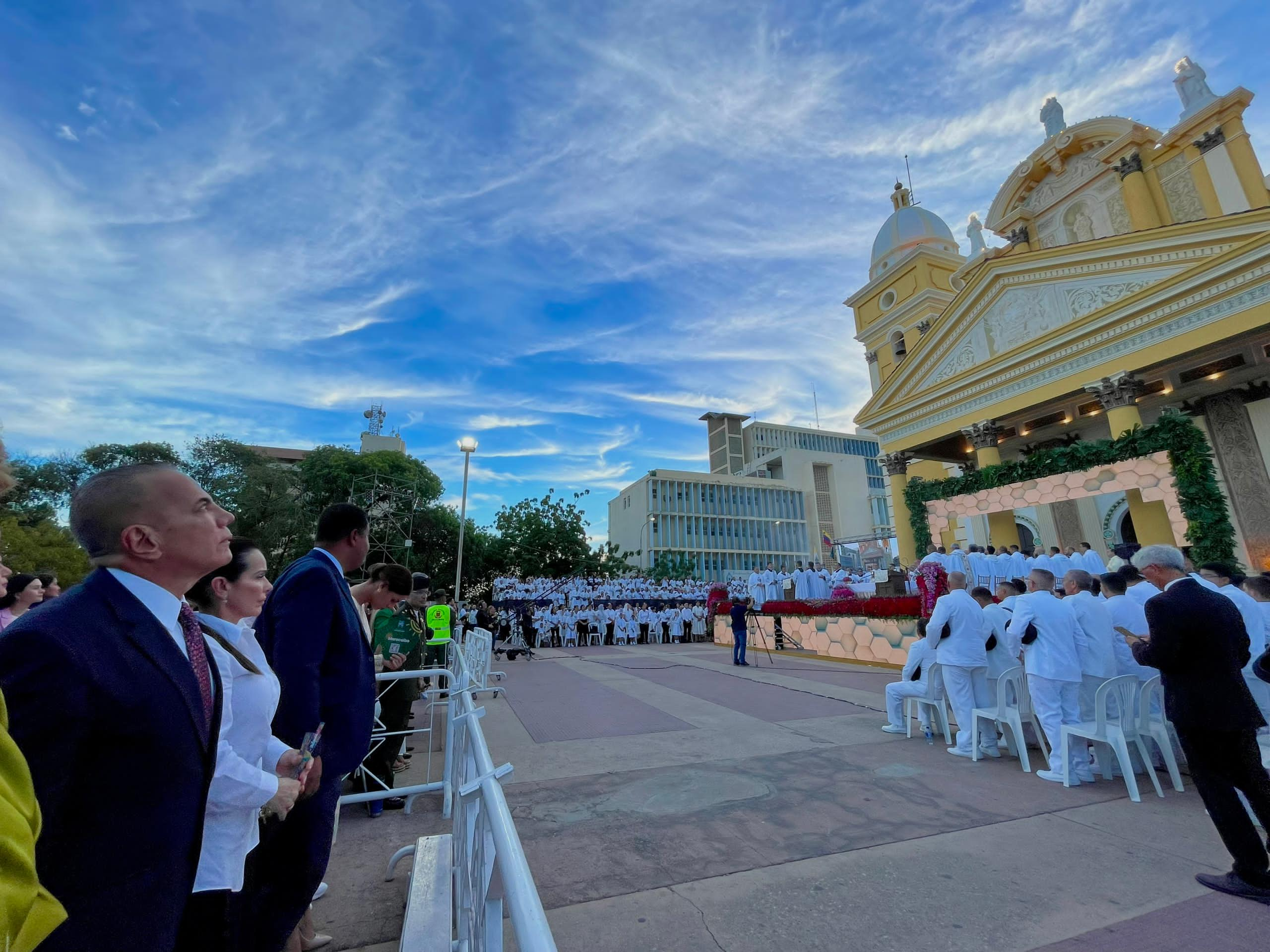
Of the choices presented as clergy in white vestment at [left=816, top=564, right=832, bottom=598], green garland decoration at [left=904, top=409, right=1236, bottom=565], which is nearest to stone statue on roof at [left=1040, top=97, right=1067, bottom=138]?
green garland decoration at [left=904, top=409, right=1236, bottom=565]

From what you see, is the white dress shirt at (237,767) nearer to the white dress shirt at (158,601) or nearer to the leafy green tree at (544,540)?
the white dress shirt at (158,601)

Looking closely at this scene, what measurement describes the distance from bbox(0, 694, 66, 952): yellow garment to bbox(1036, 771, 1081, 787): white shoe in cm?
651

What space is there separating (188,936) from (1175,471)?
16756 mm

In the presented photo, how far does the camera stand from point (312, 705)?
2426 millimetres

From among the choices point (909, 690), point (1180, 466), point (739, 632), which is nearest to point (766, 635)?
point (739, 632)

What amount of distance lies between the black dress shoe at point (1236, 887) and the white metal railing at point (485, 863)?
3.68m

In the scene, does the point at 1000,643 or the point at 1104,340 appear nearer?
the point at 1000,643

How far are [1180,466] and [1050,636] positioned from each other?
34.3 ft

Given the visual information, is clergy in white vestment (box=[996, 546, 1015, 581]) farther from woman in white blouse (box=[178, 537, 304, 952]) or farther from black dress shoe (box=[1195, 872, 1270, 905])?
woman in white blouse (box=[178, 537, 304, 952])

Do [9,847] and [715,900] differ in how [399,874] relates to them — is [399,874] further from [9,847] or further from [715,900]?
[9,847]

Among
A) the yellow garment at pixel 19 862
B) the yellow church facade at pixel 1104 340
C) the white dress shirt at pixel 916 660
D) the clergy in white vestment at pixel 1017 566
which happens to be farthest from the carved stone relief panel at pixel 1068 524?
the yellow garment at pixel 19 862

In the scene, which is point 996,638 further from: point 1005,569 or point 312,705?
point 1005,569

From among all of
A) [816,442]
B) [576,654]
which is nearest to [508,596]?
[576,654]

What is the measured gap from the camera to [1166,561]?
12.9 feet
